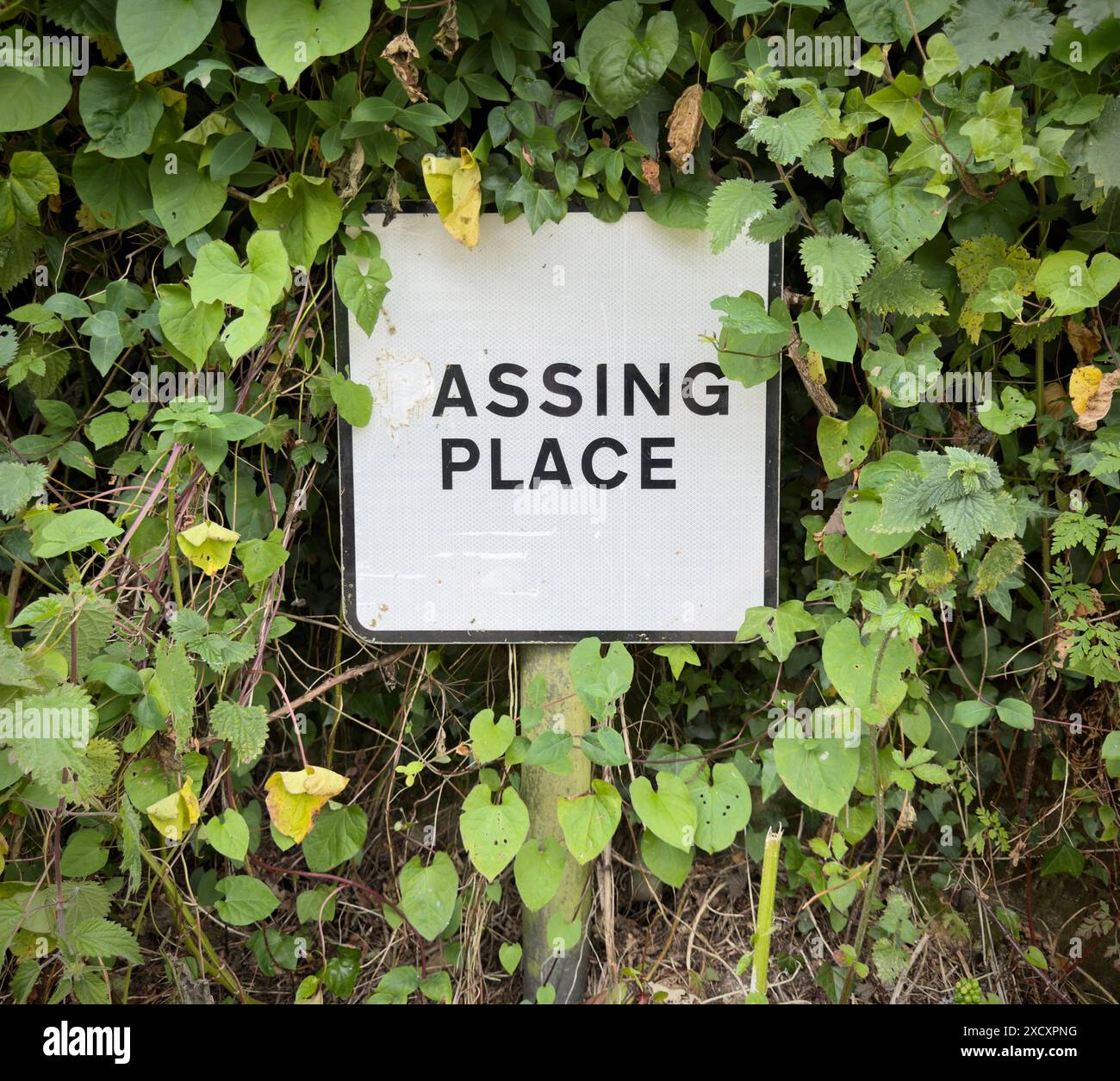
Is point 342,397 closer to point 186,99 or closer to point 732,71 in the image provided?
point 186,99

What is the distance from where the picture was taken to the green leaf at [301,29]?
3.55 feet

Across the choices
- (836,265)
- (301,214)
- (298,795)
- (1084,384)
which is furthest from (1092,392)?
(298,795)

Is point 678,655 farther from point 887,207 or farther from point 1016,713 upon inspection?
point 887,207

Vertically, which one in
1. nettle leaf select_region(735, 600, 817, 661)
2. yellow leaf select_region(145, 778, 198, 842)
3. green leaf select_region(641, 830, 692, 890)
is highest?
nettle leaf select_region(735, 600, 817, 661)

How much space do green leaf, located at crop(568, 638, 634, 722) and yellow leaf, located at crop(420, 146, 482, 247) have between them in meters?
0.57

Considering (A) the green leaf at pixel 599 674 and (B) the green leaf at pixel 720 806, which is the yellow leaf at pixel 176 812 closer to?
(A) the green leaf at pixel 599 674

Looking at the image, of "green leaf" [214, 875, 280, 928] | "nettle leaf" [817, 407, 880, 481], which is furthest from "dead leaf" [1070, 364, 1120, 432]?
"green leaf" [214, 875, 280, 928]

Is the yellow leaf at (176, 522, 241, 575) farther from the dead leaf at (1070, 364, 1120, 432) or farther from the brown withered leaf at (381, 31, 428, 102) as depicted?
the dead leaf at (1070, 364, 1120, 432)

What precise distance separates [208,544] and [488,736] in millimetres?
463

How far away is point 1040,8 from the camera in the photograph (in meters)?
1.11

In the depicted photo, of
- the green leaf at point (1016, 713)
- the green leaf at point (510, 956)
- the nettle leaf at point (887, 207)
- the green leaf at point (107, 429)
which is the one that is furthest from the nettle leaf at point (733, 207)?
the green leaf at point (510, 956)

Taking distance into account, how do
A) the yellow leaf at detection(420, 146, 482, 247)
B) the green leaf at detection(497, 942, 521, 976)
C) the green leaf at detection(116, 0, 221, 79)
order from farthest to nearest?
1. the green leaf at detection(497, 942, 521, 976)
2. the yellow leaf at detection(420, 146, 482, 247)
3. the green leaf at detection(116, 0, 221, 79)

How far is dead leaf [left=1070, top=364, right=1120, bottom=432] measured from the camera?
1.25 metres

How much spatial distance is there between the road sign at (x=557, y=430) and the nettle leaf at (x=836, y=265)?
3.8 inches
